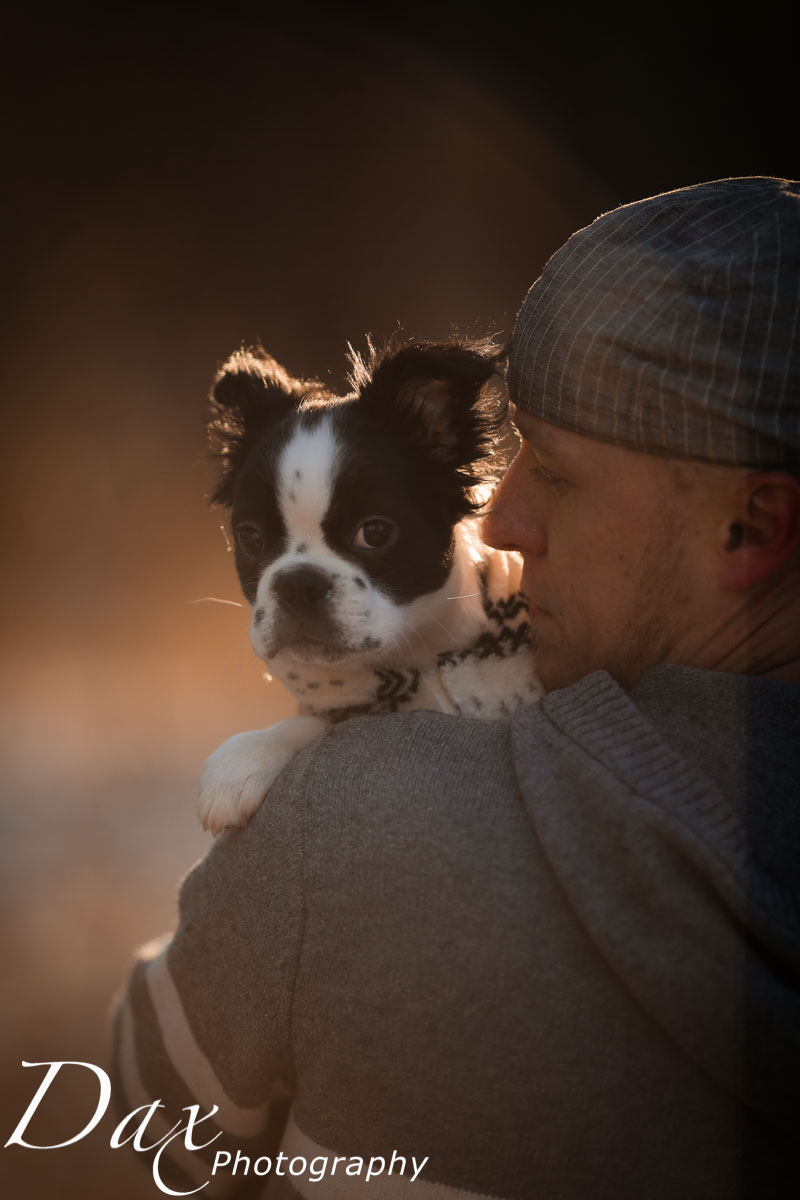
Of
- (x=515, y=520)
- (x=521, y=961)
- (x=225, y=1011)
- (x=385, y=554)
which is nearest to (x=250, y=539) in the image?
(x=385, y=554)

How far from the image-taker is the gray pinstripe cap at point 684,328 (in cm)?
131

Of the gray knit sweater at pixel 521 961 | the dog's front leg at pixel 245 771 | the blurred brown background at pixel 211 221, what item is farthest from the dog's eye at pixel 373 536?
the blurred brown background at pixel 211 221

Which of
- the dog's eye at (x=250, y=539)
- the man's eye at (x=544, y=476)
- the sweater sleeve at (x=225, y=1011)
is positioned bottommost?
the sweater sleeve at (x=225, y=1011)

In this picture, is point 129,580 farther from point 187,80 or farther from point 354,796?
point 354,796

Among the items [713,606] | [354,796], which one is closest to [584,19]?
[713,606]

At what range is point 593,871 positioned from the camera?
110cm

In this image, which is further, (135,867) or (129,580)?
(129,580)

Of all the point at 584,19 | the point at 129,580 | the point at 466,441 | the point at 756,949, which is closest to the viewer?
the point at 756,949

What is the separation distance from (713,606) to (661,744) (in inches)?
14.7

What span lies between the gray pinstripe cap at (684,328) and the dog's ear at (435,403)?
51 centimetres

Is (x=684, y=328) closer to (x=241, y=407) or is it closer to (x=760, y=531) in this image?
(x=760, y=531)

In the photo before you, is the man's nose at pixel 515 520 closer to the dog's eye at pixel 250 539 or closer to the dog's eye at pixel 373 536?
the dog's eye at pixel 373 536

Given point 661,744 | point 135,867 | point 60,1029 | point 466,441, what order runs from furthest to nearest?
point 135,867, point 60,1029, point 466,441, point 661,744

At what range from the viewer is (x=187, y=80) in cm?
621
